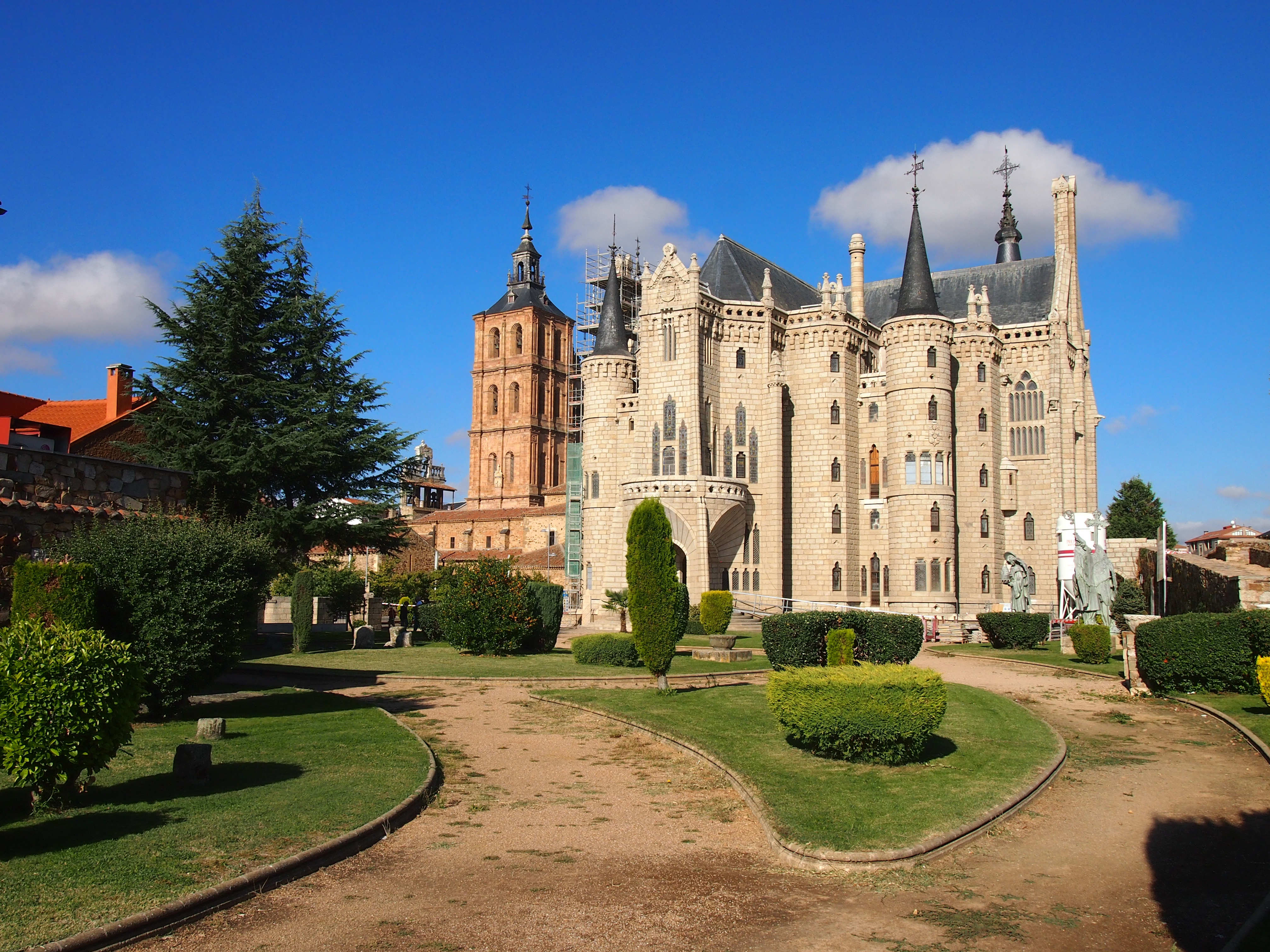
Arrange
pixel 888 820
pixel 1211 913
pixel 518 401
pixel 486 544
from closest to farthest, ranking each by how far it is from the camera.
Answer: pixel 1211 913
pixel 888 820
pixel 486 544
pixel 518 401

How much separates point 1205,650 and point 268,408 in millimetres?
25812

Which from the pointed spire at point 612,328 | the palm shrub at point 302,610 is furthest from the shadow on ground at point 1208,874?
the pointed spire at point 612,328

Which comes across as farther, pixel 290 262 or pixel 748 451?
pixel 748 451

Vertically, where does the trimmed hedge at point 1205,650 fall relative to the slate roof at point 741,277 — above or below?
below

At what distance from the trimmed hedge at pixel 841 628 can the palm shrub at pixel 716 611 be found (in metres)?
11.6

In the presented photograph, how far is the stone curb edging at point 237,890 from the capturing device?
20.4ft

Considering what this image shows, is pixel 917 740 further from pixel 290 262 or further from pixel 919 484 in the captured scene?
pixel 919 484

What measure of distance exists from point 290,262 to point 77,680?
1009 inches

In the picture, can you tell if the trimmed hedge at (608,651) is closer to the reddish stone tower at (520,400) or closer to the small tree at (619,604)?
the small tree at (619,604)

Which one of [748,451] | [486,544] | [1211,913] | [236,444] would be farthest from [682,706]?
[486,544]

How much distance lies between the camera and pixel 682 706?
56.5 feet

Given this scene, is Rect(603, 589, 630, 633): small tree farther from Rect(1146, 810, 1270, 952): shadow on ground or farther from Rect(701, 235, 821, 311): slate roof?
Rect(1146, 810, 1270, 952): shadow on ground

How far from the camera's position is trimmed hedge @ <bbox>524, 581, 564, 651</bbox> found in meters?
28.3

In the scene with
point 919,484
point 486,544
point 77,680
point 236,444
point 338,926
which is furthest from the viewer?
point 486,544
